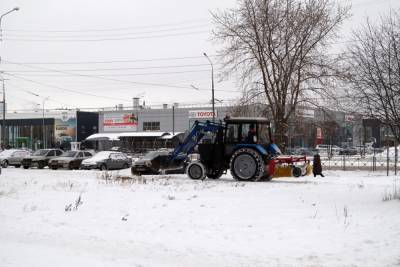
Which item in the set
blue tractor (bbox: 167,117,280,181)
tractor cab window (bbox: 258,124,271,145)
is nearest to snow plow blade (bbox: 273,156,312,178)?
blue tractor (bbox: 167,117,280,181)

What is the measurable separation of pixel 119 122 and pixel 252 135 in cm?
6333

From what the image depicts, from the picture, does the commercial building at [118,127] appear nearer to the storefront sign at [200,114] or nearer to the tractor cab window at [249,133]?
the storefront sign at [200,114]

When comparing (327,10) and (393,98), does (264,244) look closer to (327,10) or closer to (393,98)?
(393,98)

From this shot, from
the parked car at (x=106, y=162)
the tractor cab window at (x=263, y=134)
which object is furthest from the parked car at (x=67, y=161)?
the tractor cab window at (x=263, y=134)

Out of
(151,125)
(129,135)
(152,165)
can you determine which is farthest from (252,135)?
(151,125)

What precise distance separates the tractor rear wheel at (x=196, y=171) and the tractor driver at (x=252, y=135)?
2438mm

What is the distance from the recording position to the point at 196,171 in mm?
23375

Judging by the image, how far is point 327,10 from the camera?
3459 cm

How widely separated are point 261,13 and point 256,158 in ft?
52.2

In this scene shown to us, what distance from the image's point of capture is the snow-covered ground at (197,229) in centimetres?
822

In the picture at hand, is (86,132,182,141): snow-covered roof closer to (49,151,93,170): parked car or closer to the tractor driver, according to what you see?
(49,151,93,170): parked car

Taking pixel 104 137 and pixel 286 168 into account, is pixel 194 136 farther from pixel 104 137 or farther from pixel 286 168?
pixel 104 137

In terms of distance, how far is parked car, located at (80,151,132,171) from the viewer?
3650 centimetres

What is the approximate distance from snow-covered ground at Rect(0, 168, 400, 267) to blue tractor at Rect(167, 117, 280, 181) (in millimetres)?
5596
